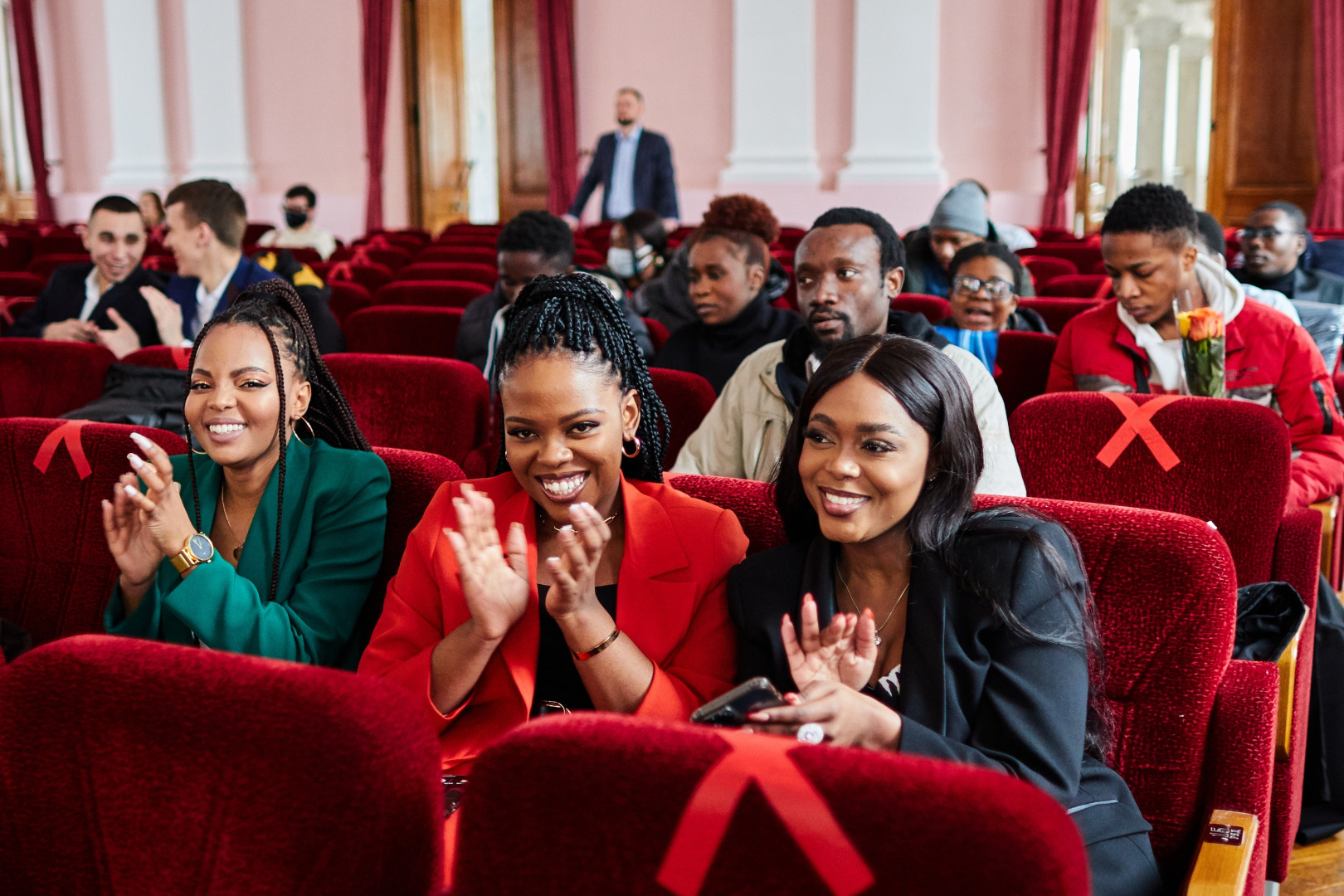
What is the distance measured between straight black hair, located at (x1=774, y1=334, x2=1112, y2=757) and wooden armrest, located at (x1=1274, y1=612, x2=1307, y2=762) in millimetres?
313

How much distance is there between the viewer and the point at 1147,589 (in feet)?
4.62

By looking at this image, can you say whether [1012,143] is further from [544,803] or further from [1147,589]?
[544,803]

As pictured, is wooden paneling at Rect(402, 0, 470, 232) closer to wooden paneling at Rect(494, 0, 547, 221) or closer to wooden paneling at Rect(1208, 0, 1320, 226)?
wooden paneling at Rect(494, 0, 547, 221)

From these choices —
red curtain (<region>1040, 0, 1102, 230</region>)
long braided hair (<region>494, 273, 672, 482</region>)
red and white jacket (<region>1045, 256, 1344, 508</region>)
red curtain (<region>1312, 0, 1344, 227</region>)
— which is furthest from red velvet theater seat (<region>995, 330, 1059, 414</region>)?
red curtain (<region>1312, 0, 1344, 227</region>)

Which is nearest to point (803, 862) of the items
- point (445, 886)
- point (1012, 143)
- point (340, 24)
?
point (445, 886)

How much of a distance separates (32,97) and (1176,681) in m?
14.3

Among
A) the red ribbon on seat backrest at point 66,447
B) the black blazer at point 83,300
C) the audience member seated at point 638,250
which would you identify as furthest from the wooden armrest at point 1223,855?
the audience member seated at point 638,250

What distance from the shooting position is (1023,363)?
3.08m

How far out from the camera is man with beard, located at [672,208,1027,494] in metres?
2.40

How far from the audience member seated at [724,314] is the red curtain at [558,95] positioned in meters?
8.25

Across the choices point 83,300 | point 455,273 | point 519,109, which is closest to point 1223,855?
point 83,300

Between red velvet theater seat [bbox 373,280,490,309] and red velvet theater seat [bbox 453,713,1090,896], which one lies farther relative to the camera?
red velvet theater seat [bbox 373,280,490,309]

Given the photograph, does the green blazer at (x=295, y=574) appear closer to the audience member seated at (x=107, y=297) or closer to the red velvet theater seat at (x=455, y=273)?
the audience member seated at (x=107, y=297)

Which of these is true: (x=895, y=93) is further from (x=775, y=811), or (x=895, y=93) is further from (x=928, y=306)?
(x=775, y=811)
